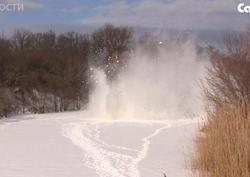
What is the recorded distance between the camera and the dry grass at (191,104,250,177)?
290 inches

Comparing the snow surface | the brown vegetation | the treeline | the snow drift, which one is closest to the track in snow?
the snow surface

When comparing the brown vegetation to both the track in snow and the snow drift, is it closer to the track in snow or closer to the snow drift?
the track in snow

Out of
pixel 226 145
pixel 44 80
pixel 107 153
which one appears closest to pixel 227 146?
pixel 226 145

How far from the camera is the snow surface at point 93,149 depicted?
9.46 metres

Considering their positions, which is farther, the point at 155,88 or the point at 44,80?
the point at 44,80

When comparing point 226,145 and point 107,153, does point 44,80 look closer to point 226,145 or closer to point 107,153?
point 107,153

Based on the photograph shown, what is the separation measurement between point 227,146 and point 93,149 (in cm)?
486

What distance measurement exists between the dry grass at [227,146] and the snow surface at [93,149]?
0.95m

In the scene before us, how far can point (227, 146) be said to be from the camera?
303 inches

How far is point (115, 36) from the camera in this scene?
4400cm

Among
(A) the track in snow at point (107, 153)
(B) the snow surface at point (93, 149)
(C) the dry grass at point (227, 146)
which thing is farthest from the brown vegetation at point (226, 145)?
(A) the track in snow at point (107, 153)

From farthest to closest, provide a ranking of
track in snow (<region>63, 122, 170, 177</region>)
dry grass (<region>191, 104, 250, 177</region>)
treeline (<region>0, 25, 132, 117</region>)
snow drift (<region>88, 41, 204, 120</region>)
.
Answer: treeline (<region>0, 25, 132, 117</region>) → snow drift (<region>88, 41, 204, 120</region>) → track in snow (<region>63, 122, 170, 177</region>) → dry grass (<region>191, 104, 250, 177</region>)

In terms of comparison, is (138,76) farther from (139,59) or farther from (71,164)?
(71,164)

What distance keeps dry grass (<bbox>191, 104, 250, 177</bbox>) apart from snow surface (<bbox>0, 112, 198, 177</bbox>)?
37.5 inches
